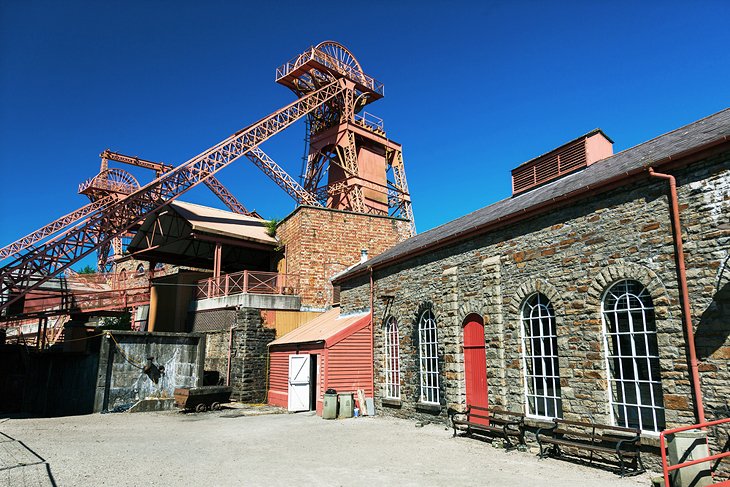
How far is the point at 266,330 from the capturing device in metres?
19.9

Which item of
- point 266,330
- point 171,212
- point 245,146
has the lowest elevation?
point 266,330

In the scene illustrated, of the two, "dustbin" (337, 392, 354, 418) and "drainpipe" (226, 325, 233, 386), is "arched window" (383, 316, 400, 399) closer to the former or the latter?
"dustbin" (337, 392, 354, 418)

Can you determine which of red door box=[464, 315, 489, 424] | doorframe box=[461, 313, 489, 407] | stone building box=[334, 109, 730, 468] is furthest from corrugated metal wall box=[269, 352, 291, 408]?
red door box=[464, 315, 489, 424]

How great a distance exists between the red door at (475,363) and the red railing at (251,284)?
1048 centimetres

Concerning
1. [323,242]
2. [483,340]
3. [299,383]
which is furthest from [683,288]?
[323,242]

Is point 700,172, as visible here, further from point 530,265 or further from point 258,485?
point 258,485

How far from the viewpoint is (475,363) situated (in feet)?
39.2

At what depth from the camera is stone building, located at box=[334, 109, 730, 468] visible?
755cm

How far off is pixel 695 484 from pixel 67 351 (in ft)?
61.3

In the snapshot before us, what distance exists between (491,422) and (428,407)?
2.76 metres

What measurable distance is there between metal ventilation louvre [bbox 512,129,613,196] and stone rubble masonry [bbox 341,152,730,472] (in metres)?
3.62

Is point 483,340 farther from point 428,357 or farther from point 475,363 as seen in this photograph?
point 428,357

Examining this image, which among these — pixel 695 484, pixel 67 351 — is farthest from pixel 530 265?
pixel 67 351

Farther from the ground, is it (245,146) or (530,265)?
(245,146)
